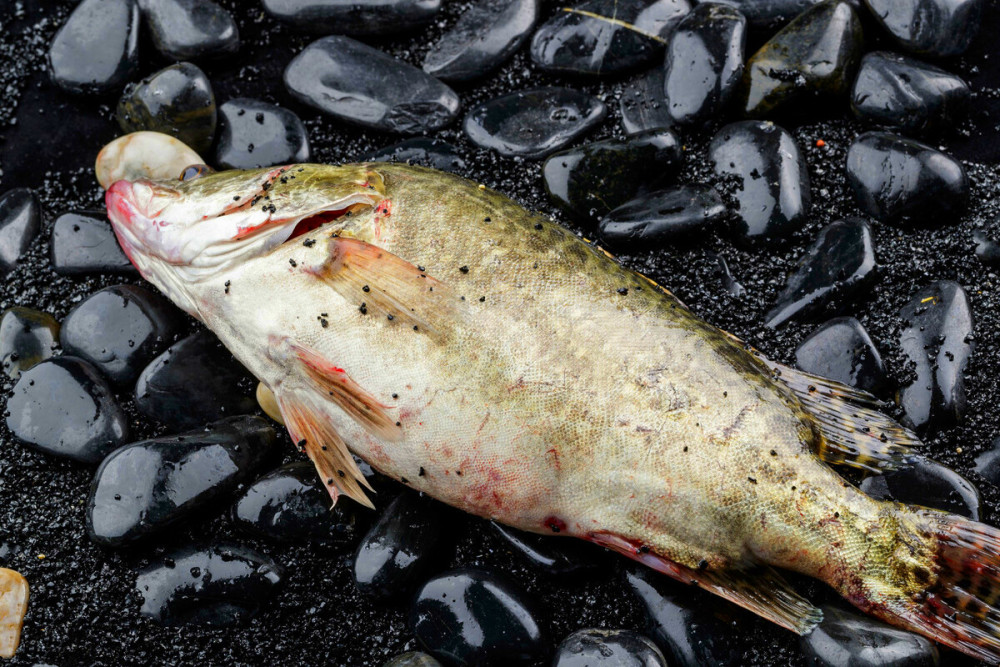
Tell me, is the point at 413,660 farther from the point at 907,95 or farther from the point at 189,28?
the point at 907,95

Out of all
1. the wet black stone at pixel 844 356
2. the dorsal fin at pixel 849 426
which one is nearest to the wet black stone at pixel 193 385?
the dorsal fin at pixel 849 426

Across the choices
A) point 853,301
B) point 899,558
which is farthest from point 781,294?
point 899,558

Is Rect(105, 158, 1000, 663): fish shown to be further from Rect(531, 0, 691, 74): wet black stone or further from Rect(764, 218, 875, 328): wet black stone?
Rect(531, 0, 691, 74): wet black stone

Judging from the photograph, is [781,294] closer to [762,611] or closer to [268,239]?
[762,611]

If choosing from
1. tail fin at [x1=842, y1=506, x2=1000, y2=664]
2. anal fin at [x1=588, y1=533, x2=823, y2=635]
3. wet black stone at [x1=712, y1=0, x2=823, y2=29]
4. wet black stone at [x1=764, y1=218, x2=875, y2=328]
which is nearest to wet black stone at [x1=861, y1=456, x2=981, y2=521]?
tail fin at [x1=842, y1=506, x2=1000, y2=664]

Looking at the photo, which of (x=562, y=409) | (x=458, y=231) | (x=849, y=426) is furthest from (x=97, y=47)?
(x=849, y=426)
